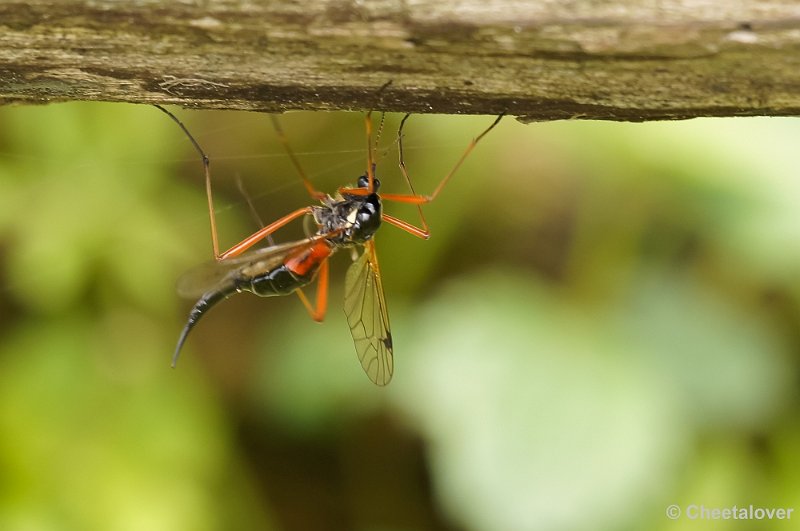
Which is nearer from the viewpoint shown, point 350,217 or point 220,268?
point 220,268

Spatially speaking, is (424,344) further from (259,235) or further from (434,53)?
(434,53)

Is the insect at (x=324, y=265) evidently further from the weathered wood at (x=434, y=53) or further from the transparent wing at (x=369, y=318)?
the weathered wood at (x=434, y=53)

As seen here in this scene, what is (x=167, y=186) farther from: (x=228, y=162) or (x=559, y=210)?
(x=559, y=210)

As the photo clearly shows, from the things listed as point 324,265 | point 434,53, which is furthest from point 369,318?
point 434,53

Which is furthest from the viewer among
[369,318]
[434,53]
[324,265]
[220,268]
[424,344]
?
[424,344]

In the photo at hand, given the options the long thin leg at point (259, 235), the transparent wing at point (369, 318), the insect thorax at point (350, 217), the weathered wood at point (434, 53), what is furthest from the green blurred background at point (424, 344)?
the weathered wood at point (434, 53)

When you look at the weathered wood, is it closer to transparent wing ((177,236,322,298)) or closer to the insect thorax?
transparent wing ((177,236,322,298))
